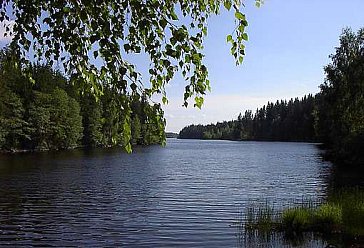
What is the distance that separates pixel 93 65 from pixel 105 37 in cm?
46

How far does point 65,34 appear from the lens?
462cm

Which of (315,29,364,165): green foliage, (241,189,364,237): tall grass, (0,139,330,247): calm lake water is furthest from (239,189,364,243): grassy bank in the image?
(315,29,364,165): green foliage

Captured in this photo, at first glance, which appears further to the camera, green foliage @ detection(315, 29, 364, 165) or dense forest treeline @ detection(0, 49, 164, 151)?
dense forest treeline @ detection(0, 49, 164, 151)

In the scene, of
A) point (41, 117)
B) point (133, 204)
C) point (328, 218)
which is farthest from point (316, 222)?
point (41, 117)

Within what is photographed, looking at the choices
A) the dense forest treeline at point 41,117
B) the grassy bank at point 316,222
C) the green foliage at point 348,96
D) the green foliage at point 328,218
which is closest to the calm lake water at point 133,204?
the grassy bank at point 316,222

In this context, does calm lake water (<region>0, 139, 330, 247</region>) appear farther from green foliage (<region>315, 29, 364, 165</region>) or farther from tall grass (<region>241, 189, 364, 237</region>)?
green foliage (<region>315, 29, 364, 165</region>)

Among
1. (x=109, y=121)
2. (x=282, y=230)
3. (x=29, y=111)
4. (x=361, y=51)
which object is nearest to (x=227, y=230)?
(x=282, y=230)

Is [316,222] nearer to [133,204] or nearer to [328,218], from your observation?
[328,218]

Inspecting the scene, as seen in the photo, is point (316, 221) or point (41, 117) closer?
point (316, 221)

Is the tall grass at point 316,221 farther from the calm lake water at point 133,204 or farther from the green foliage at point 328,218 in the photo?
the calm lake water at point 133,204

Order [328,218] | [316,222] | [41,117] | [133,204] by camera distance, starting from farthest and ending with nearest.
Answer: [41,117], [133,204], [328,218], [316,222]

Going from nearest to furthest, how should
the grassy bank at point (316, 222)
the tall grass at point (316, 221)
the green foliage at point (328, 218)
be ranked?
the grassy bank at point (316, 222), the tall grass at point (316, 221), the green foliage at point (328, 218)

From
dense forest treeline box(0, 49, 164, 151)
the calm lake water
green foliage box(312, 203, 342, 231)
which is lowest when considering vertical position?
the calm lake water

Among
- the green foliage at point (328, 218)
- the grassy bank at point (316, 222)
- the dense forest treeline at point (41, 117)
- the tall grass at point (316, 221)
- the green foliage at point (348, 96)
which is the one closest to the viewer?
the grassy bank at point (316, 222)
